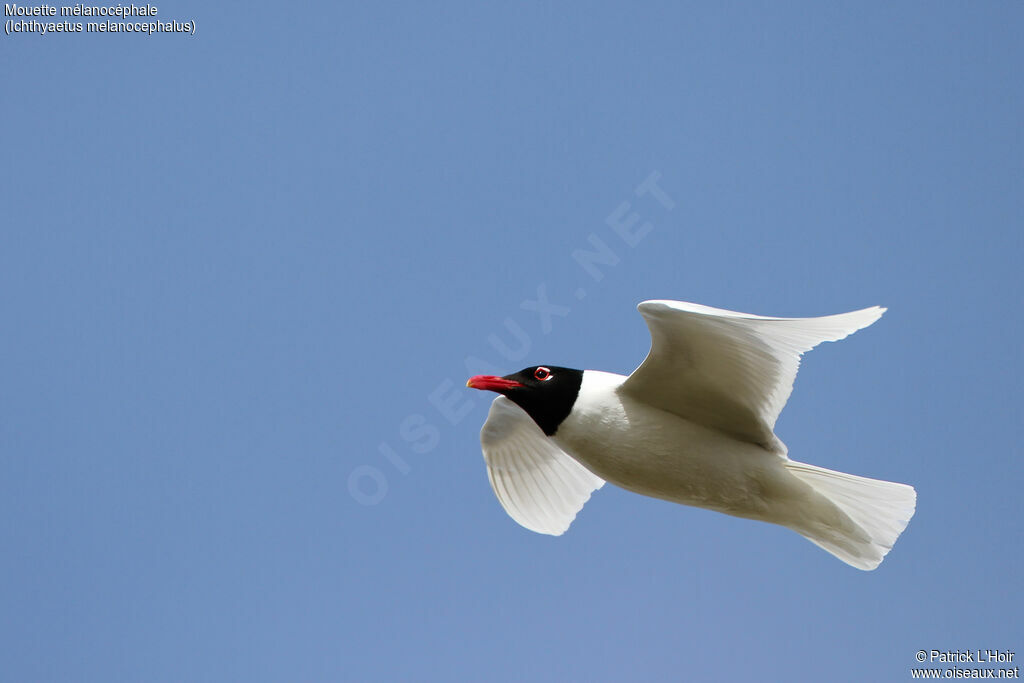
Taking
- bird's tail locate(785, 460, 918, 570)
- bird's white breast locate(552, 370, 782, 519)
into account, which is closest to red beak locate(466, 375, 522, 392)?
bird's white breast locate(552, 370, 782, 519)

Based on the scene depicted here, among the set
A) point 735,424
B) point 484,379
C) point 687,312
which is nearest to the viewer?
point 687,312

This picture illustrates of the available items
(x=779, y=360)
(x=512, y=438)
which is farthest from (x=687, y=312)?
(x=512, y=438)

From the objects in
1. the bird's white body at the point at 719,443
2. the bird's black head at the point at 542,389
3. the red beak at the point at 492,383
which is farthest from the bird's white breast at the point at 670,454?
the red beak at the point at 492,383

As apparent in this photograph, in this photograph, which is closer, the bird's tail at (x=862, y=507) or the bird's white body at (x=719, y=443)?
the bird's white body at (x=719, y=443)

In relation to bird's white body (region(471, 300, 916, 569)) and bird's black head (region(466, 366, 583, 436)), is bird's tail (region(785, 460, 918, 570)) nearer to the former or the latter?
bird's white body (region(471, 300, 916, 569))

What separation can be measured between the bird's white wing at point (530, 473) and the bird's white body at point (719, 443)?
3.95ft

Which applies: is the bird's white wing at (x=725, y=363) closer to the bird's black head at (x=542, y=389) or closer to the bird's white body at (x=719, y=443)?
the bird's white body at (x=719, y=443)

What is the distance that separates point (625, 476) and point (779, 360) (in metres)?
1.14

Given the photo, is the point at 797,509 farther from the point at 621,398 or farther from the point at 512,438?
the point at 512,438

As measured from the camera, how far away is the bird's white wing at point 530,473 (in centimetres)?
759

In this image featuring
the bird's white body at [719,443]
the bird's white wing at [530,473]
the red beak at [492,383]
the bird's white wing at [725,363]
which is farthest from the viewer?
the bird's white wing at [530,473]

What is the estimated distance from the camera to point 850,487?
6.04 meters

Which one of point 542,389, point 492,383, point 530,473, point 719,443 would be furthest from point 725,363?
point 530,473

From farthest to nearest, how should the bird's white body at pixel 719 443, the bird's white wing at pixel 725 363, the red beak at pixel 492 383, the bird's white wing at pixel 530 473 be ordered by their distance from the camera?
the bird's white wing at pixel 530 473, the red beak at pixel 492 383, the bird's white body at pixel 719 443, the bird's white wing at pixel 725 363
